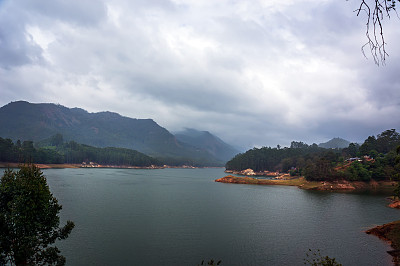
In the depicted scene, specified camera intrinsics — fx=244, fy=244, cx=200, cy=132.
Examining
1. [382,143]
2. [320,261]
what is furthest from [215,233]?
[382,143]

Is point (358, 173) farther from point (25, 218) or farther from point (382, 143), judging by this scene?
point (25, 218)

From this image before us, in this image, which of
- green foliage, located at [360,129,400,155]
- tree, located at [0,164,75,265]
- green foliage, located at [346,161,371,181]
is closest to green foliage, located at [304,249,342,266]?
tree, located at [0,164,75,265]

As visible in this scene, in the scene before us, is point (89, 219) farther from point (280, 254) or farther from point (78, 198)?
point (280, 254)

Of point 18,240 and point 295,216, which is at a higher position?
point 18,240

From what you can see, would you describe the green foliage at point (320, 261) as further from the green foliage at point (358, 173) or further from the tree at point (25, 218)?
the green foliage at point (358, 173)

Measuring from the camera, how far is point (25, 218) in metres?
20.2

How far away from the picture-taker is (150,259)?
2784 cm

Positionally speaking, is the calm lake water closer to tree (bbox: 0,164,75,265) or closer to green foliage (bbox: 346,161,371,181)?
tree (bbox: 0,164,75,265)

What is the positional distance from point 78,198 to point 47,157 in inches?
6119

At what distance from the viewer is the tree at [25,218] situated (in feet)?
65.3

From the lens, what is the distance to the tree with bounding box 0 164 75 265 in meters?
19.9

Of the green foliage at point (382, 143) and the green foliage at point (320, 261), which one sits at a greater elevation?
the green foliage at point (382, 143)

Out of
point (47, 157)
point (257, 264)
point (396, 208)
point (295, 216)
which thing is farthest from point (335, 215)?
point (47, 157)

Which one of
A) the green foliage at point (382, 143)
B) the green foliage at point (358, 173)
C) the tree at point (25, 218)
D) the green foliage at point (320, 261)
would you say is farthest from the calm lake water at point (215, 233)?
the green foliage at point (382, 143)
